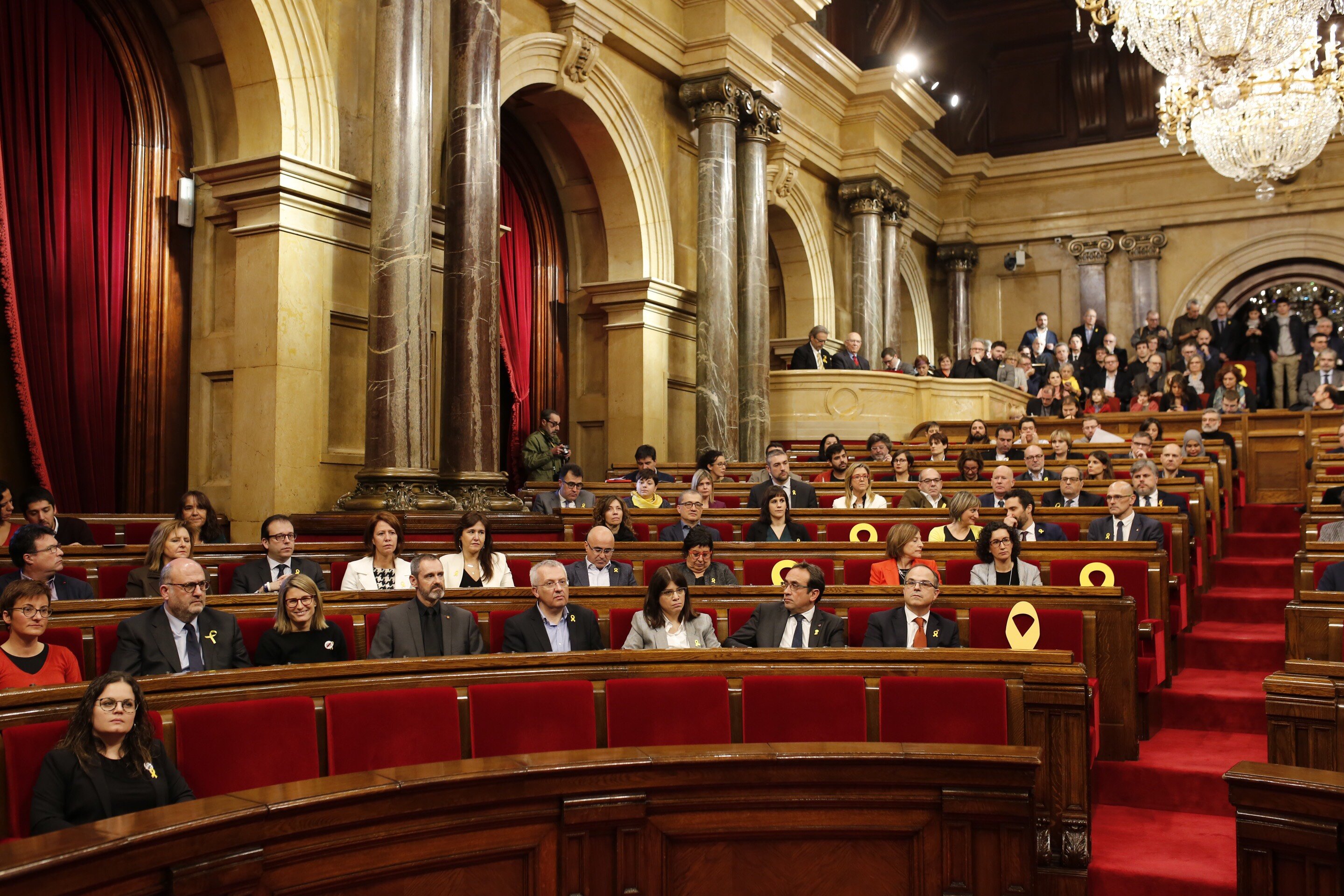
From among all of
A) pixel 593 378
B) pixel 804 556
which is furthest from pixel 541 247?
pixel 804 556

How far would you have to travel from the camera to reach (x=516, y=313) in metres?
10.7

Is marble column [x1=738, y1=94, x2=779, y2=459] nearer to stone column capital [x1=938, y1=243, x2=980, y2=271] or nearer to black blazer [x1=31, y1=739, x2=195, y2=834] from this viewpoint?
stone column capital [x1=938, y1=243, x2=980, y2=271]

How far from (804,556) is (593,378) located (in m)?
6.16

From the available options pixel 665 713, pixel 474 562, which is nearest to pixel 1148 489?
pixel 474 562

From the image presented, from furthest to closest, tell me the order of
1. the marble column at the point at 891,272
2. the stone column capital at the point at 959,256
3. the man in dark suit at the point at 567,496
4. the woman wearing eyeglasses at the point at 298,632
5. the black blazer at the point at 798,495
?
1. the stone column capital at the point at 959,256
2. the marble column at the point at 891,272
3. the man in dark suit at the point at 567,496
4. the black blazer at the point at 798,495
5. the woman wearing eyeglasses at the point at 298,632

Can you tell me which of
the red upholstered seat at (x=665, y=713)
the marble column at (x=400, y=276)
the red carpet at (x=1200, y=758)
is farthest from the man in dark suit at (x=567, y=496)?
the red upholstered seat at (x=665, y=713)

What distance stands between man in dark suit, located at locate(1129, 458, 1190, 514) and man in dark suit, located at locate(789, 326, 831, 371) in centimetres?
596

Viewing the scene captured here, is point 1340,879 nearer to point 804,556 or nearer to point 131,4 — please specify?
point 804,556

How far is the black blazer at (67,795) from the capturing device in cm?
242

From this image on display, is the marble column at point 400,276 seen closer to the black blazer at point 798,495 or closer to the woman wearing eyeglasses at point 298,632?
the black blazer at point 798,495

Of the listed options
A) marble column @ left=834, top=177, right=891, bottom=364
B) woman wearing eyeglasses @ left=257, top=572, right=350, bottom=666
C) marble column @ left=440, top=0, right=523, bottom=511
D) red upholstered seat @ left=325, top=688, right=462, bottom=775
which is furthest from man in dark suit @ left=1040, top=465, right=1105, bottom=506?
marble column @ left=834, top=177, right=891, bottom=364

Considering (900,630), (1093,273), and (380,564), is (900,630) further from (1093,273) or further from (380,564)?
(1093,273)

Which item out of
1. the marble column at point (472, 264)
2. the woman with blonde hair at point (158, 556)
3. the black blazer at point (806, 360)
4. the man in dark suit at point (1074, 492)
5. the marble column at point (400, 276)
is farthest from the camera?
the black blazer at point (806, 360)

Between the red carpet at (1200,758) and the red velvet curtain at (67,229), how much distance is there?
5.81 metres
